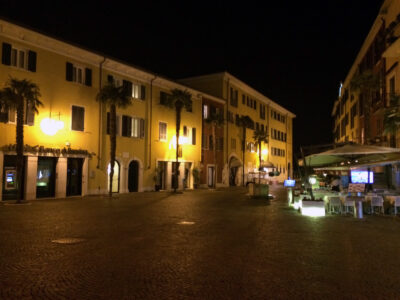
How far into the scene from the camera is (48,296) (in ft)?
18.3

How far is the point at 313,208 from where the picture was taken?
51.1 feet

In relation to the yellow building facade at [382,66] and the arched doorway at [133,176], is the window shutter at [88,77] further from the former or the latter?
the yellow building facade at [382,66]

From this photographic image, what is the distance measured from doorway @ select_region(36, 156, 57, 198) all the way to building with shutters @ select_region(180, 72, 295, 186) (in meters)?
19.6

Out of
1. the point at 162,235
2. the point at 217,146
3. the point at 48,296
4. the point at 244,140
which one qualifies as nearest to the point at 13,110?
the point at 162,235

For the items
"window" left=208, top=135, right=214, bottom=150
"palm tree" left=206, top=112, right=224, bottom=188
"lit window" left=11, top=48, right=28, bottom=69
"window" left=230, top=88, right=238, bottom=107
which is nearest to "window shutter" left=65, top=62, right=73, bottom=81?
"lit window" left=11, top=48, right=28, bottom=69

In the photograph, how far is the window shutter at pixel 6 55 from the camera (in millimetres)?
21344

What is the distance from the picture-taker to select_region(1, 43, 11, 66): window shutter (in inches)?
840

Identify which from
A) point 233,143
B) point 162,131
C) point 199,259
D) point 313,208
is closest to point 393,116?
point 313,208

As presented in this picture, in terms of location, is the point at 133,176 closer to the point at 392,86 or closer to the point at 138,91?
the point at 138,91

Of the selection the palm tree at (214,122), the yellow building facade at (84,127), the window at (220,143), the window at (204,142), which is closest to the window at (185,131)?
the yellow building facade at (84,127)

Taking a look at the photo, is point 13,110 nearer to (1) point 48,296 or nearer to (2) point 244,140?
(1) point 48,296

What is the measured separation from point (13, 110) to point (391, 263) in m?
19.8

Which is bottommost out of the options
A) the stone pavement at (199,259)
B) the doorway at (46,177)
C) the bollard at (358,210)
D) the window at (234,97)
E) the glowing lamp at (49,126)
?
the stone pavement at (199,259)

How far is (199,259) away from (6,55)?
716 inches
